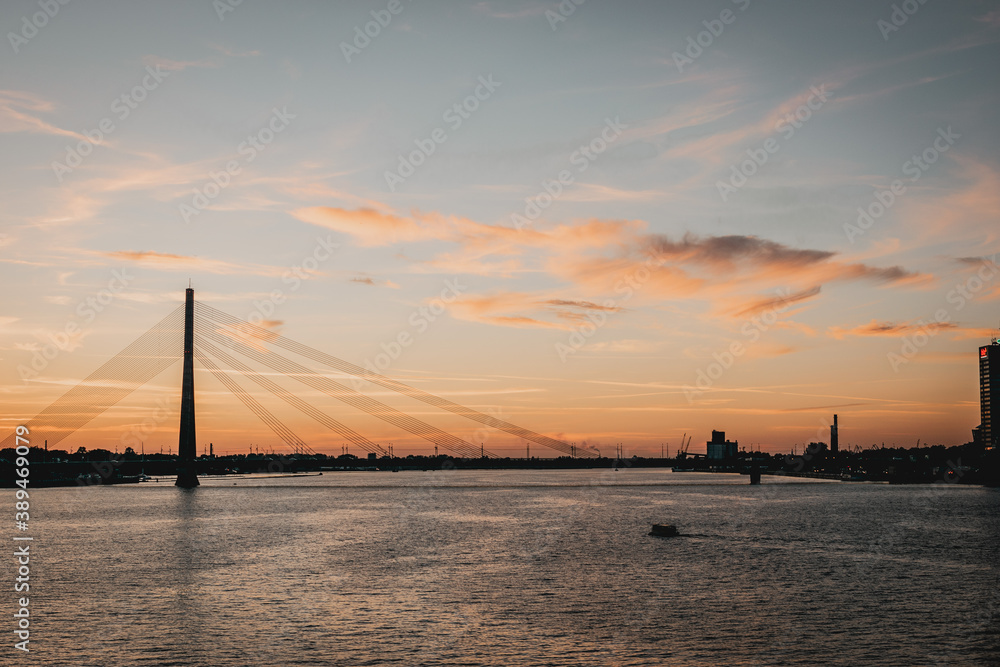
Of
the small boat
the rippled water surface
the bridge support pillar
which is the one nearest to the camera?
the rippled water surface

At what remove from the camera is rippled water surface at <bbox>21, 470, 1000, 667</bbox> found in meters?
37.9

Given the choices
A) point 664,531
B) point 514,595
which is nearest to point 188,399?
point 664,531

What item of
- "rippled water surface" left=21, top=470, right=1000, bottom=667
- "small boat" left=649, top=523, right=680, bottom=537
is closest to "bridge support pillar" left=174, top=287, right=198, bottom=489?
"rippled water surface" left=21, top=470, right=1000, bottom=667

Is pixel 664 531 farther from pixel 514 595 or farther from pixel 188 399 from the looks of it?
pixel 188 399

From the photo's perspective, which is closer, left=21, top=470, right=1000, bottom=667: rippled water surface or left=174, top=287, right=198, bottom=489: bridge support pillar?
left=21, top=470, right=1000, bottom=667: rippled water surface

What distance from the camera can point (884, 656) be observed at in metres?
37.2

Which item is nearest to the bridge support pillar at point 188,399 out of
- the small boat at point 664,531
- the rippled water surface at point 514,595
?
the rippled water surface at point 514,595

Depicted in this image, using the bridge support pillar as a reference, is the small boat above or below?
below

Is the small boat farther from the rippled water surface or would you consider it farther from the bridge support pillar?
the bridge support pillar

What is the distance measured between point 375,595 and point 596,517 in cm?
7371

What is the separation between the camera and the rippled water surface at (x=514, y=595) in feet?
124

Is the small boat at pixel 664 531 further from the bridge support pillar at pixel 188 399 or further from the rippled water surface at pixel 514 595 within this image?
the bridge support pillar at pixel 188 399

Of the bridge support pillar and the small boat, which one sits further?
the bridge support pillar

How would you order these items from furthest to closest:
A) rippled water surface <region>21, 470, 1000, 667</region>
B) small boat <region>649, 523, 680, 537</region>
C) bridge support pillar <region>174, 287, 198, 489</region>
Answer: bridge support pillar <region>174, 287, 198, 489</region> < small boat <region>649, 523, 680, 537</region> < rippled water surface <region>21, 470, 1000, 667</region>
